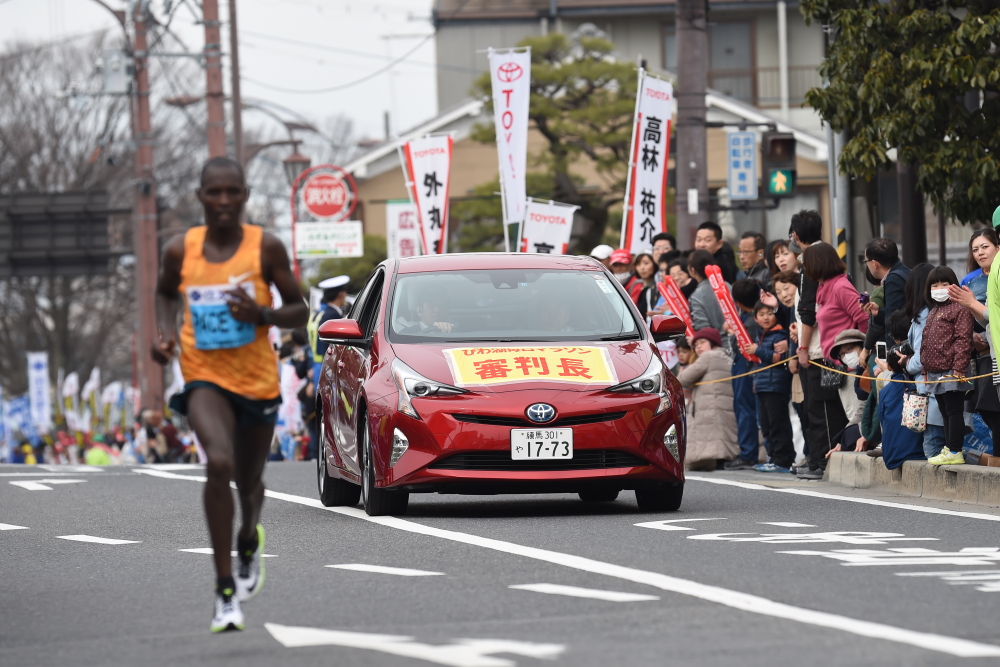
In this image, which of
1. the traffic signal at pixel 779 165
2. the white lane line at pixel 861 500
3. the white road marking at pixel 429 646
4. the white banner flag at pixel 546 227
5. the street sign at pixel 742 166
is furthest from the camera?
the white banner flag at pixel 546 227

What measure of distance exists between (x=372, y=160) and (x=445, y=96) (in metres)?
7.29

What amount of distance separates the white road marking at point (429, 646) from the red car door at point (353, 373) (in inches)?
186

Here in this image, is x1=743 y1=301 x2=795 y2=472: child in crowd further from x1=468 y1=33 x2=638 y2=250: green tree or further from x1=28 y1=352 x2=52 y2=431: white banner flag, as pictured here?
x1=28 y1=352 x2=52 y2=431: white banner flag

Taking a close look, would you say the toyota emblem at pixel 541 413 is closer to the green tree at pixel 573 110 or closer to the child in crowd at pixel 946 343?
the child in crowd at pixel 946 343

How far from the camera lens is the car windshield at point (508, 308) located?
10859 millimetres

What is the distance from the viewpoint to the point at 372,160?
4278 centimetres

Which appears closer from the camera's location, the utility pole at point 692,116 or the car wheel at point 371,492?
the car wheel at point 371,492

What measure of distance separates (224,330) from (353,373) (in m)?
4.56

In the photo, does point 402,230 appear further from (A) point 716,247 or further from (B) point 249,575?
(B) point 249,575

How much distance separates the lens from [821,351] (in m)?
13.3

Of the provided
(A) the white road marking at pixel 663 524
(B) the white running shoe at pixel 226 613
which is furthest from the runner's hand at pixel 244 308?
(A) the white road marking at pixel 663 524

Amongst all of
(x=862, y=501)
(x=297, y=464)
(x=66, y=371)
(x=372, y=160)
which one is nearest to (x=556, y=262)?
(x=862, y=501)

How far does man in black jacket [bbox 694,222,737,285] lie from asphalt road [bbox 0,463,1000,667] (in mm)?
4469

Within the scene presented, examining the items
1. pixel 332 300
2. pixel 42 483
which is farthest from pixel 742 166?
pixel 42 483
